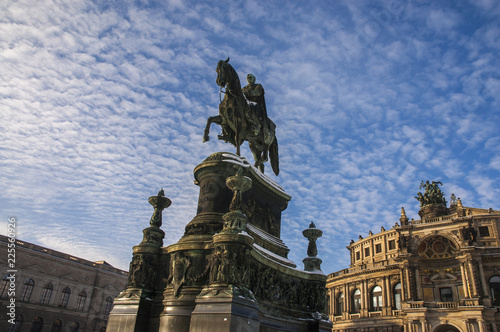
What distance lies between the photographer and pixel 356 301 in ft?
161

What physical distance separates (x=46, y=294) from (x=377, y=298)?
39037 mm

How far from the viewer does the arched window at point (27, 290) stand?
132 feet

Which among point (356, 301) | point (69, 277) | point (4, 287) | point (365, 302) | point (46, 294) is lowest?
point (4, 287)

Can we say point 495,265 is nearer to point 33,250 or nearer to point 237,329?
point 237,329

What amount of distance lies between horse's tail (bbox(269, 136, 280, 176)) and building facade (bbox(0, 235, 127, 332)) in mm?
36627

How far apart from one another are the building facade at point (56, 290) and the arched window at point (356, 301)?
30.2 metres

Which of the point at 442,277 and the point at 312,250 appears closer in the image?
the point at 312,250

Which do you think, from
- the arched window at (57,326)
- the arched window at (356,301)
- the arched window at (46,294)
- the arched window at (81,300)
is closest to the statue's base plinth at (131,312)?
the arched window at (46,294)

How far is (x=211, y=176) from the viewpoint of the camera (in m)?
9.70

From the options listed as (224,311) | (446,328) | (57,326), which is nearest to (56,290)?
(57,326)

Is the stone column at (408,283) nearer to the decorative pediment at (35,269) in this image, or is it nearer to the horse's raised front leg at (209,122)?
the horse's raised front leg at (209,122)

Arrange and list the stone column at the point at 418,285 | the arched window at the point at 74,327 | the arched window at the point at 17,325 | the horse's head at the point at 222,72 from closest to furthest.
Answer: the horse's head at the point at 222,72 → the arched window at the point at 17,325 → the stone column at the point at 418,285 → the arched window at the point at 74,327

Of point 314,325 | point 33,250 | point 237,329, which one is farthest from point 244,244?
point 33,250

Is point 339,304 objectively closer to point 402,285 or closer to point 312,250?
point 402,285
